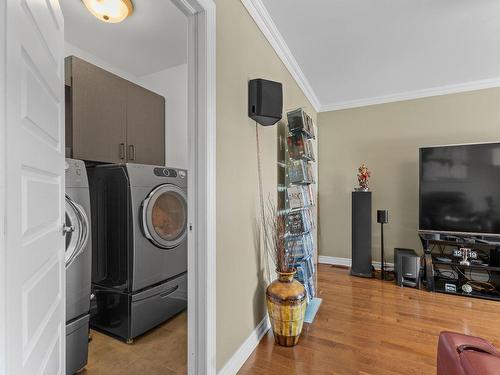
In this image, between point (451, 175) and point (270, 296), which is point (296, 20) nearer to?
point (270, 296)

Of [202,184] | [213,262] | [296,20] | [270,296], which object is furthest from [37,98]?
[296,20]

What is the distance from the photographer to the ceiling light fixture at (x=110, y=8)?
1.75 m

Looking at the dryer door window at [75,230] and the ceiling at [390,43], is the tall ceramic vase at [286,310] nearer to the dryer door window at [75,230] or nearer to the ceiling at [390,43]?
the dryer door window at [75,230]

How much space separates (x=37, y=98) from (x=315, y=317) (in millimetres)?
2347

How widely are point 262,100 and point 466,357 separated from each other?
1.58 m

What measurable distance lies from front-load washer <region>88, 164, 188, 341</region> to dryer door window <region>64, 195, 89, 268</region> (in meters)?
0.32

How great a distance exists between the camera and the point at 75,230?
1.55m

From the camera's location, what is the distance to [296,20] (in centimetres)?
199

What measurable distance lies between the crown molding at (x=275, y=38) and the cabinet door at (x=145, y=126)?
54.4 inches

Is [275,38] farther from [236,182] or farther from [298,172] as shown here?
[236,182]

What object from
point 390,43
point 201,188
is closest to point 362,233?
point 390,43

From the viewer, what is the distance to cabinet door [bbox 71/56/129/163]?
2078 mm

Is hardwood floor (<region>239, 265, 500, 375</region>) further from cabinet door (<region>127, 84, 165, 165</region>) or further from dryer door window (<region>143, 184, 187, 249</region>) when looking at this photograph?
cabinet door (<region>127, 84, 165, 165</region>)

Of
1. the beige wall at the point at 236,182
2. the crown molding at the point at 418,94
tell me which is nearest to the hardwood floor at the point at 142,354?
the beige wall at the point at 236,182
